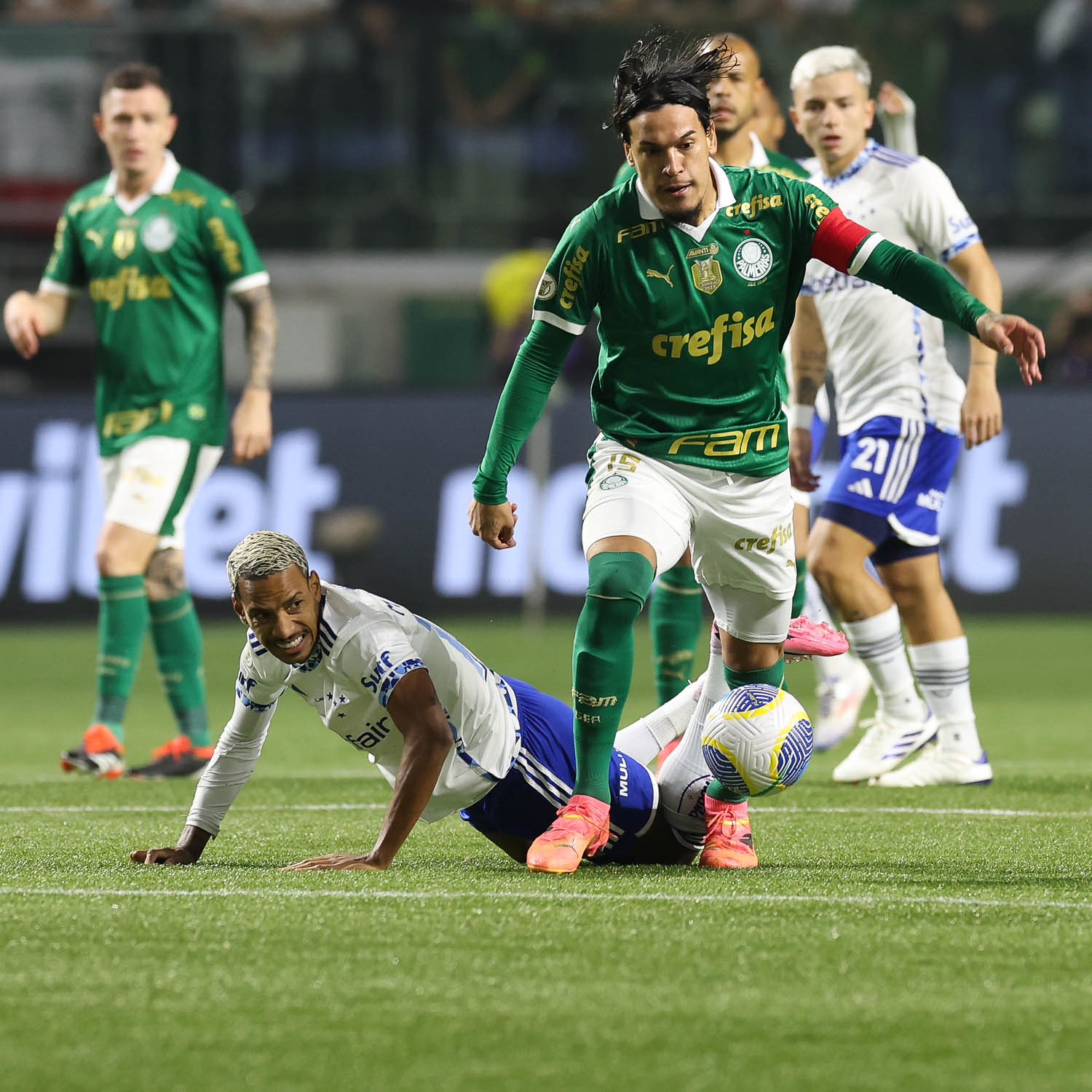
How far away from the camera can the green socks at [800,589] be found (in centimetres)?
574

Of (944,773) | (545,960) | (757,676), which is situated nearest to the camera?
(545,960)

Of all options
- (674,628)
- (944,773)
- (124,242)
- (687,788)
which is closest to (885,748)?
(944,773)

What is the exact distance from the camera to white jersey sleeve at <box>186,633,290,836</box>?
13.8 feet

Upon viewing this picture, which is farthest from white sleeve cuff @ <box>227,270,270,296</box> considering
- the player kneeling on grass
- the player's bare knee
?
the player kneeling on grass

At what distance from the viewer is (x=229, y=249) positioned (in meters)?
7.09

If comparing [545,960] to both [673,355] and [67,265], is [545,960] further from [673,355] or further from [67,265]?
[67,265]

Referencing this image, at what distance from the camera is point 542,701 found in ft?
15.3

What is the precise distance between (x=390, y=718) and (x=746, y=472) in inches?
40.6

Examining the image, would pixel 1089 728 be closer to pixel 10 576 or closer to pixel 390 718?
pixel 390 718

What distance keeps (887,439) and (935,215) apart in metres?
0.74

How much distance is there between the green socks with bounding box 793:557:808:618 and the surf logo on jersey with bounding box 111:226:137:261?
8.68ft

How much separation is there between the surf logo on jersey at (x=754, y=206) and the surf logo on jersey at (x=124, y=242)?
3.19 m

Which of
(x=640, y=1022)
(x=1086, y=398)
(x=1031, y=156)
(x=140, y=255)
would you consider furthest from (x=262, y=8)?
(x=640, y=1022)

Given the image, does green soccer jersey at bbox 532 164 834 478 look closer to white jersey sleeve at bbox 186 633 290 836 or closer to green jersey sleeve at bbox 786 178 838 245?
green jersey sleeve at bbox 786 178 838 245
